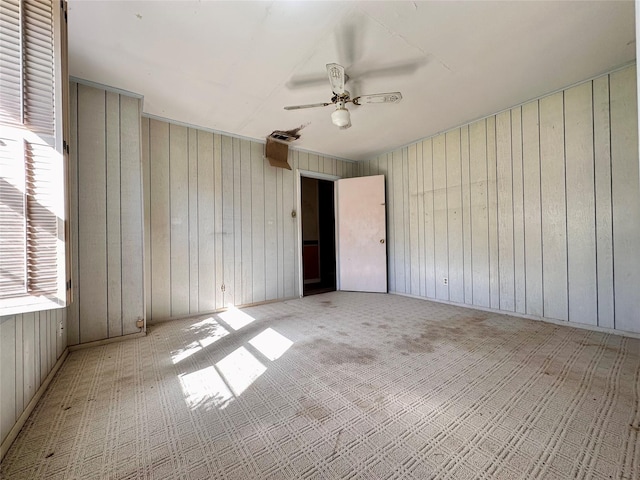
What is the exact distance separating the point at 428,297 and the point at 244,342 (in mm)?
2985

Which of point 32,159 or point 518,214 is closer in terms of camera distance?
point 32,159

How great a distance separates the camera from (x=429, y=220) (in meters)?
4.09

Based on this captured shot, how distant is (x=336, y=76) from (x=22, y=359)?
2.83 metres

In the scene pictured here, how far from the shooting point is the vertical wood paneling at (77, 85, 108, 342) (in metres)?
2.40

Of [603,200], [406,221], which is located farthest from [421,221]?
[603,200]

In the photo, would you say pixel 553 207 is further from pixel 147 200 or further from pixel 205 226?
pixel 147 200

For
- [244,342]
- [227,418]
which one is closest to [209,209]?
[244,342]

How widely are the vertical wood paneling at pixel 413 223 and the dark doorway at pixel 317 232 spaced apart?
2089 mm

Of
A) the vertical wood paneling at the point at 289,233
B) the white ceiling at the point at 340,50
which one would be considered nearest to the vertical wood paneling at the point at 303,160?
the vertical wood paneling at the point at 289,233

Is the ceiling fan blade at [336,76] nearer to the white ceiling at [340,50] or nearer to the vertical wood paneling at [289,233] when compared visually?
the white ceiling at [340,50]

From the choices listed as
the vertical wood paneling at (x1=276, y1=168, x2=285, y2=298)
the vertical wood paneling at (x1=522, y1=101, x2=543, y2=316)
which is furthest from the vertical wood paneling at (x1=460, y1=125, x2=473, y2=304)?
the vertical wood paneling at (x1=276, y1=168, x2=285, y2=298)

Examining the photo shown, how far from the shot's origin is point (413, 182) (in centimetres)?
430

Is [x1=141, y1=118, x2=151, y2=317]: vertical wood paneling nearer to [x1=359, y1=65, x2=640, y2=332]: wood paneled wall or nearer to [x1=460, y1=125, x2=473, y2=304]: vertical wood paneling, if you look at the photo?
[x1=359, y1=65, x2=640, y2=332]: wood paneled wall

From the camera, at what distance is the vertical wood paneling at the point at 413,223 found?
14.0 feet
